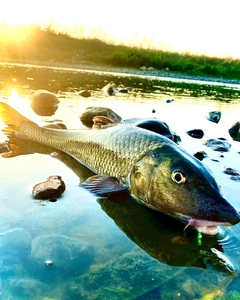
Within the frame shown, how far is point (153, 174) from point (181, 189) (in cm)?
36

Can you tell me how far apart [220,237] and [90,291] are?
146 centimetres

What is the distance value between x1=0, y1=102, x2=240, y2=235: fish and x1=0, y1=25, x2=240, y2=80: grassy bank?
2186 inches

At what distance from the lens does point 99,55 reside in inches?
2709

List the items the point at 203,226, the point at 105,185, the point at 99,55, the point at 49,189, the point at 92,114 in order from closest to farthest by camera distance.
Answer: the point at 203,226, the point at 49,189, the point at 105,185, the point at 92,114, the point at 99,55

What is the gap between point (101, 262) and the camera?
2.59 m

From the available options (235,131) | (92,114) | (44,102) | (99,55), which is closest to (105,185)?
(92,114)

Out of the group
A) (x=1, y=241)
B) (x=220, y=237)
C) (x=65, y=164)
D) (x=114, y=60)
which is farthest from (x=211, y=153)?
(x=114, y=60)

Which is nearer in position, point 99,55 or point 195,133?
point 195,133

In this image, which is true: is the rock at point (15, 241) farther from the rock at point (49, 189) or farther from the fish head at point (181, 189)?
the fish head at point (181, 189)

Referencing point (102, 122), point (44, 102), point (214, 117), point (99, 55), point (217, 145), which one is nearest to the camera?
point (102, 122)

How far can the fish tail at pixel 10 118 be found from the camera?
5.61 m

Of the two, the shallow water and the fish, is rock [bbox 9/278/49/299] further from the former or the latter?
the fish

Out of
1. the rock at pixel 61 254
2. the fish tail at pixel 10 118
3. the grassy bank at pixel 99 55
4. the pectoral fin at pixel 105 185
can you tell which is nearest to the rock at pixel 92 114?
the fish tail at pixel 10 118

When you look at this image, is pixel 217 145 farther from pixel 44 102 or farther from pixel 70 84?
pixel 70 84
